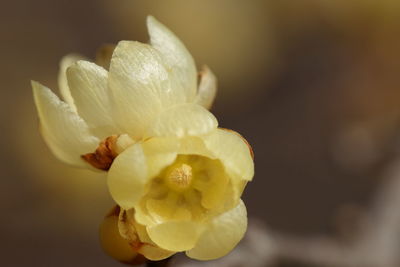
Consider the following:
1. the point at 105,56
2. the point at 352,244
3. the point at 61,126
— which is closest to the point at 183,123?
the point at 61,126

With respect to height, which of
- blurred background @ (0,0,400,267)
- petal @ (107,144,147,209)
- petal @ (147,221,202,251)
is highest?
petal @ (107,144,147,209)

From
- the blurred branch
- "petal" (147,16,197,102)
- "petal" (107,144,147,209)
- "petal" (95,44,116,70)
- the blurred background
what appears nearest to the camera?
"petal" (107,144,147,209)

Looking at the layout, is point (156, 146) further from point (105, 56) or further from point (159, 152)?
point (105, 56)

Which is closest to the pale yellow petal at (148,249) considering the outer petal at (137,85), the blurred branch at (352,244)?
the outer petal at (137,85)

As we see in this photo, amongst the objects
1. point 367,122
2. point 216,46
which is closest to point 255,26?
point 216,46

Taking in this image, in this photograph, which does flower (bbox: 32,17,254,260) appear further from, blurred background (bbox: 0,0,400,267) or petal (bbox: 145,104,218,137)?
blurred background (bbox: 0,0,400,267)

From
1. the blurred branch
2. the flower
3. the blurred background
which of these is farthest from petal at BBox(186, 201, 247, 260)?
the blurred background

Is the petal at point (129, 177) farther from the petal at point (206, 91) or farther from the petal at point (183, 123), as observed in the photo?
the petal at point (206, 91)

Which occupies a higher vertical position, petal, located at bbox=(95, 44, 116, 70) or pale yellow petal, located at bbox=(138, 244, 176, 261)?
petal, located at bbox=(95, 44, 116, 70)
